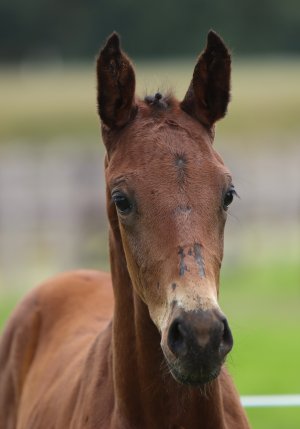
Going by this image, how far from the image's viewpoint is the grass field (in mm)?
10163

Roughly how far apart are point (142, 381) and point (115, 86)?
122 cm

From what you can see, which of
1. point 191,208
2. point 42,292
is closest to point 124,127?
point 191,208

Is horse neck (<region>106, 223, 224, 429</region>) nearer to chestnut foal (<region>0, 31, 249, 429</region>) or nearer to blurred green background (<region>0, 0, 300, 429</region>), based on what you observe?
chestnut foal (<region>0, 31, 249, 429</region>)

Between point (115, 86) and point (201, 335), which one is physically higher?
point (115, 86)

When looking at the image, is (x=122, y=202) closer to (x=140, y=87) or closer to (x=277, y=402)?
(x=277, y=402)

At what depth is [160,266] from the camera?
12.5 ft

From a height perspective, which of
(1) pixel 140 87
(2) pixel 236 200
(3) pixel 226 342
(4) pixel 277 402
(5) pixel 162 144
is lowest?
(2) pixel 236 200

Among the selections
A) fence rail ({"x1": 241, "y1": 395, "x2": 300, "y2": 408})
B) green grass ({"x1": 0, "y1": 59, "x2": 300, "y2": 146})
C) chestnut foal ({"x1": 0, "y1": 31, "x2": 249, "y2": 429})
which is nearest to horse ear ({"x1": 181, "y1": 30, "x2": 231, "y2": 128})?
chestnut foal ({"x1": 0, "y1": 31, "x2": 249, "y2": 429})

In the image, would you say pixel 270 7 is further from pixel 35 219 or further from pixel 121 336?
pixel 121 336

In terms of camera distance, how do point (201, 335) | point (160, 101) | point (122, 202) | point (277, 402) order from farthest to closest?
point (277, 402) < point (160, 101) < point (122, 202) < point (201, 335)

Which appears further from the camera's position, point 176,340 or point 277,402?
point 277,402

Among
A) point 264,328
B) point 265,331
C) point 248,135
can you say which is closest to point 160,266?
point 265,331

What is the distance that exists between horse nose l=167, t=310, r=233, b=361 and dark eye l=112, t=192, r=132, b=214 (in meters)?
0.61

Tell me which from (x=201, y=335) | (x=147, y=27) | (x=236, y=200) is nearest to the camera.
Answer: (x=201, y=335)
